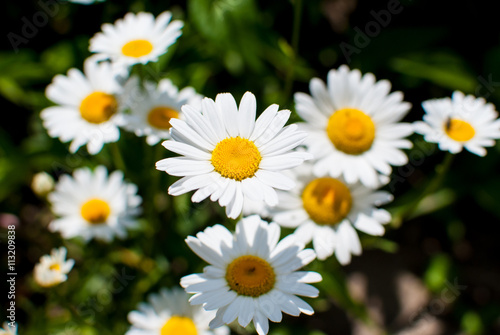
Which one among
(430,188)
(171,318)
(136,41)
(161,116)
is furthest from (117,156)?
(430,188)

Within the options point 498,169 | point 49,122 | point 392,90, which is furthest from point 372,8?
point 49,122

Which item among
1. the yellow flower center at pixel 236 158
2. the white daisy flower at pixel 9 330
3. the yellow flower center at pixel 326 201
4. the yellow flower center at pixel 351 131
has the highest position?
the yellow flower center at pixel 236 158

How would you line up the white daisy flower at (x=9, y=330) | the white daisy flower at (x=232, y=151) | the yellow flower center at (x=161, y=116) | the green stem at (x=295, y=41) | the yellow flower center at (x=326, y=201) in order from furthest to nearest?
the green stem at (x=295, y=41) < the yellow flower center at (x=161, y=116) < the yellow flower center at (x=326, y=201) < the white daisy flower at (x=9, y=330) < the white daisy flower at (x=232, y=151)

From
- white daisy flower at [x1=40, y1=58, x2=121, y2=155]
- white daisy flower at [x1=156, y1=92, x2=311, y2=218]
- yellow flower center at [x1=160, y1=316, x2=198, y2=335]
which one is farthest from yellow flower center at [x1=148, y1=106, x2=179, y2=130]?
yellow flower center at [x1=160, y1=316, x2=198, y2=335]

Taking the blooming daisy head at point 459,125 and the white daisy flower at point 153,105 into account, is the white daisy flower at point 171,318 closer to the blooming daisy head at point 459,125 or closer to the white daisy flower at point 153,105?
the white daisy flower at point 153,105

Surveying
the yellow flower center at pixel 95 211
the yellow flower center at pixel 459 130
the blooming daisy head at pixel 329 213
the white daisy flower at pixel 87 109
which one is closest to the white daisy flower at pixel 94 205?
the yellow flower center at pixel 95 211

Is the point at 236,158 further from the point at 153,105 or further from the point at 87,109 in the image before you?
the point at 87,109

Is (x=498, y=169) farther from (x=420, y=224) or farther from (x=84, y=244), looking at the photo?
(x=84, y=244)
